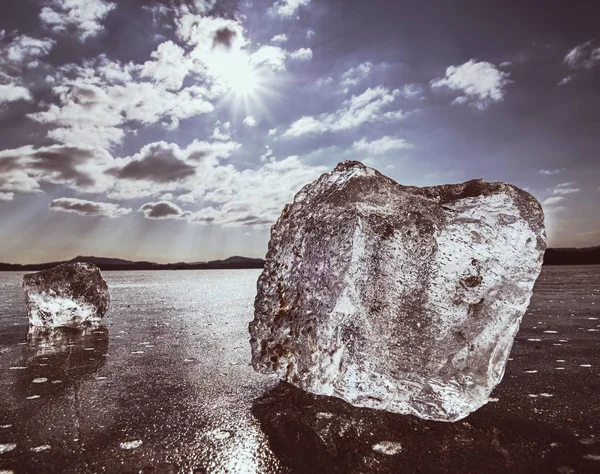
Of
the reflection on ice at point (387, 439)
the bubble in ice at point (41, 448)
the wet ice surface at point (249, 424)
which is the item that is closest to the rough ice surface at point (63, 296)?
the wet ice surface at point (249, 424)

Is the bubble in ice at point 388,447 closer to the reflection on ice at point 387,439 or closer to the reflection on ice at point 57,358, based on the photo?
the reflection on ice at point 387,439

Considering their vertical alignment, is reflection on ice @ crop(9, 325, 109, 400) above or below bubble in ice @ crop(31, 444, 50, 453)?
below

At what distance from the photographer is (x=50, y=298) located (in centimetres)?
831

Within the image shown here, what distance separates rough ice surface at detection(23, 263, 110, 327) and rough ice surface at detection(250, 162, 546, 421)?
6923 millimetres

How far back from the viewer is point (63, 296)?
8.37m

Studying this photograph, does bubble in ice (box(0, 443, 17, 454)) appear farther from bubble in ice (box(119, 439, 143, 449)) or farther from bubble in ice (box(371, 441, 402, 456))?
bubble in ice (box(371, 441, 402, 456))

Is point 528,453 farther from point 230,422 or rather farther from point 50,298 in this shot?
point 50,298

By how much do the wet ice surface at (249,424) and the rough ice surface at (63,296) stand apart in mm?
3119

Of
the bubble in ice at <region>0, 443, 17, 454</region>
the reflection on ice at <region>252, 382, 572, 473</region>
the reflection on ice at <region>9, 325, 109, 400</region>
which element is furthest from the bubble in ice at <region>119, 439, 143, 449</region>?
the reflection on ice at <region>9, 325, 109, 400</region>

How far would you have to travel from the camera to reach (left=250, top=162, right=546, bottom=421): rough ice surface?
10.8 ft

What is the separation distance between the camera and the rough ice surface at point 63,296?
27.3 feet

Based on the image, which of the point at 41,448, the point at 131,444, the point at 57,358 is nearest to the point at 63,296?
the point at 57,358

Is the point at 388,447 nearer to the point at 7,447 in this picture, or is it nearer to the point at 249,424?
the point at 249,424

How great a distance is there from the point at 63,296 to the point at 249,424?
723cm
